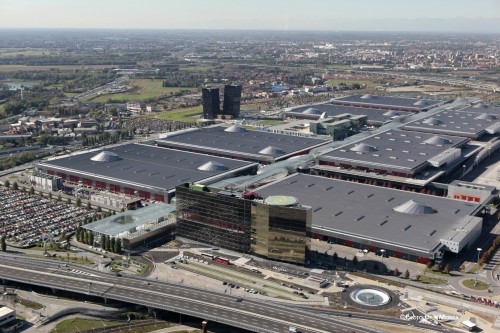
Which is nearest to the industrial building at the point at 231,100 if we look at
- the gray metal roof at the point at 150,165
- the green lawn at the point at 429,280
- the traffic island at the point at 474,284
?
the gray metal roof at the point at 150,165

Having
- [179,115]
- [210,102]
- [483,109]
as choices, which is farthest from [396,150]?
[179,115]

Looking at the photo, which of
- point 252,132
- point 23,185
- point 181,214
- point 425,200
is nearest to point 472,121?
point 252,132

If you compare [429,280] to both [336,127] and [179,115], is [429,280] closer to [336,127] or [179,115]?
[336,127]

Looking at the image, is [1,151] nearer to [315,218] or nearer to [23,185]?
[23,185]

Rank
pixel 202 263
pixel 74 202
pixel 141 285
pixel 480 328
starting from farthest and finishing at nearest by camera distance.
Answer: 1. pixel 74 202
2. pixel 202 263
3. pixel 141 285
4. pixel 480 328

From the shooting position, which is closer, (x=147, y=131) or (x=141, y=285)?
(x=141, y=285)

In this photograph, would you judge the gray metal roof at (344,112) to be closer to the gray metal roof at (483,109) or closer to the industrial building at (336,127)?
the gray metal roof at (483,109)

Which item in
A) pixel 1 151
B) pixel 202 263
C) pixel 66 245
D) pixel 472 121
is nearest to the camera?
pixel 202 263
